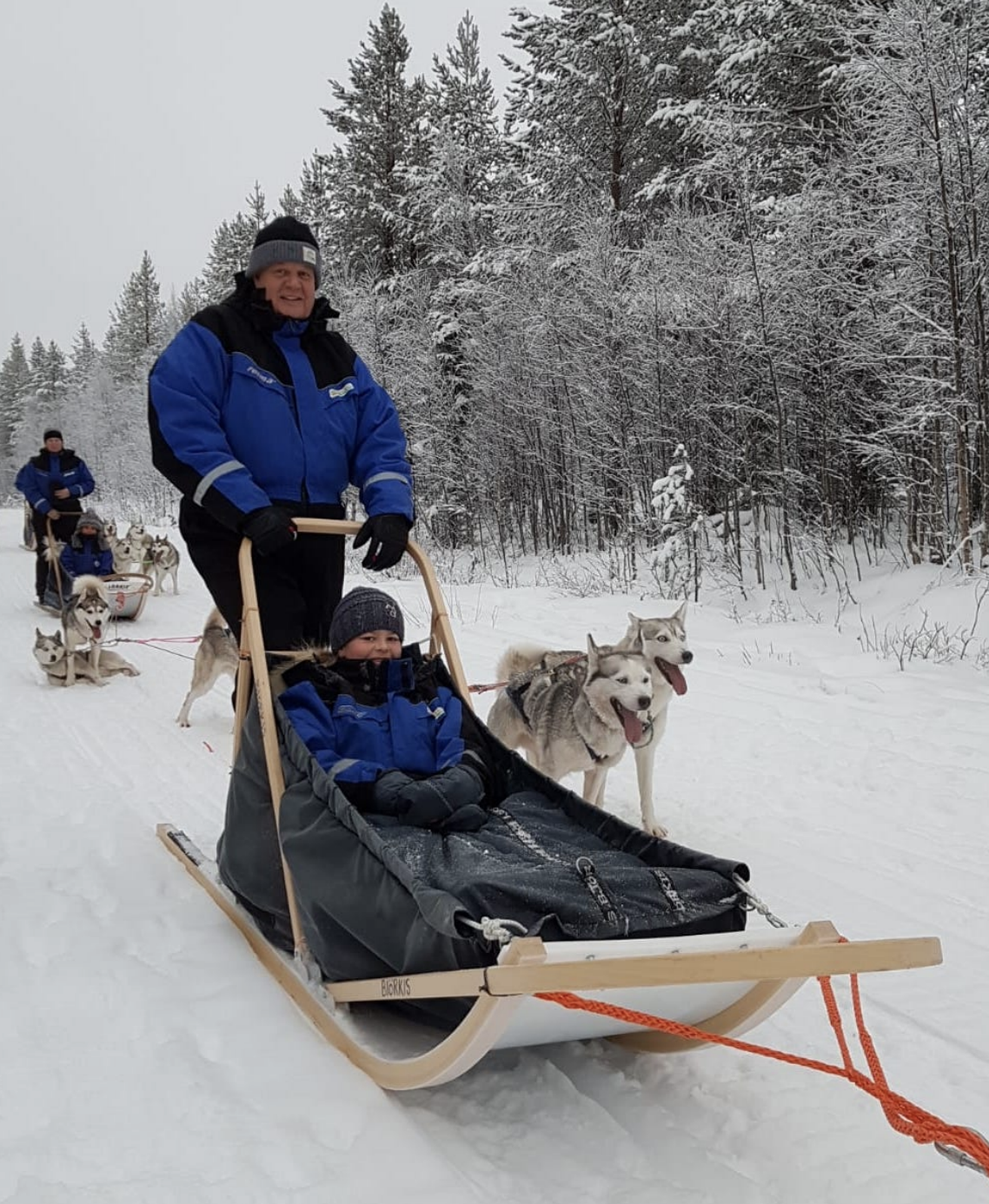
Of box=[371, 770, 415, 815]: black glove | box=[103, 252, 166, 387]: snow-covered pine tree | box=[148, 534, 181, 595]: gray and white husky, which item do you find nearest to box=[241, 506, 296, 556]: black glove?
box=[371, 770, 415, 815]: black glove

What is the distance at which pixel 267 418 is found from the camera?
2736 millimetres

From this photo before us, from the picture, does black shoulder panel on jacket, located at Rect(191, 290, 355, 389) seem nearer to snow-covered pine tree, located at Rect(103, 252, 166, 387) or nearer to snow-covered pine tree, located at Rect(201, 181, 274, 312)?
snow-covered pine tree, located at Rect(201, 181, 274, 312)

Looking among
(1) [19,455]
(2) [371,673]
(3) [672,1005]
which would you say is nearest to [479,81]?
(2) [371,673]

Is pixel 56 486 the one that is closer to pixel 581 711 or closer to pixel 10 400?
pixel 581 711

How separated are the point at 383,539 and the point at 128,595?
7.19 m

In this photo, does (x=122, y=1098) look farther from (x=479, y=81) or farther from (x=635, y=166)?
(x=479, y=81)

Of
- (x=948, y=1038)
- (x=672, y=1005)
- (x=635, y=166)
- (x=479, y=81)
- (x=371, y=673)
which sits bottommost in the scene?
(x=948, y=1038)

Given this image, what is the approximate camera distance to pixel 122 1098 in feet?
5.84

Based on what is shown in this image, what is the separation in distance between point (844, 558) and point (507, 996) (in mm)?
10274

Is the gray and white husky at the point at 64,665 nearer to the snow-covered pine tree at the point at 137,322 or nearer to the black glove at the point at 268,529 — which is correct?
the black glove at the point at 268,529

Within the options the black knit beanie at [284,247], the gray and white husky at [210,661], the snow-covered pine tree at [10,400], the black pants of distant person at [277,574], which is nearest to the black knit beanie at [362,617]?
the black pants of distant person at [277,574]

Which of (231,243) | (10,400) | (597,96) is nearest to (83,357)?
(10,400)

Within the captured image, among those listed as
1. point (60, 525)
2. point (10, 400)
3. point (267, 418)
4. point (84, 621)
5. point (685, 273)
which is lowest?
point (84, 621)

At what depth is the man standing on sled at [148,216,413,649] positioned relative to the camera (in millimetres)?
2592
